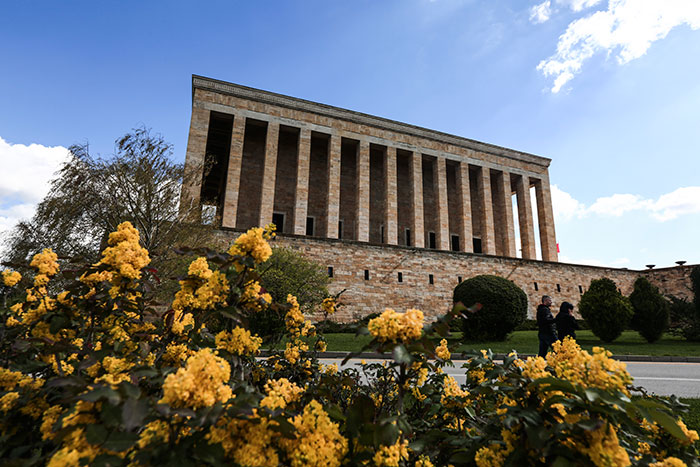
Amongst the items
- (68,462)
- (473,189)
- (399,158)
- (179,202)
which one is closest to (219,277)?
(68,462)

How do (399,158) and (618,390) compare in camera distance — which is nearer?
(618,390)

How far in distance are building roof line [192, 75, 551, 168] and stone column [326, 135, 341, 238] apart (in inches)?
98.2

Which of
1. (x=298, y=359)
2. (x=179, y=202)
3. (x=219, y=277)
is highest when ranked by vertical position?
(x=179, y=202)

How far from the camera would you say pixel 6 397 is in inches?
55.8

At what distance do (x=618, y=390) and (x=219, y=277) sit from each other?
1707 mm

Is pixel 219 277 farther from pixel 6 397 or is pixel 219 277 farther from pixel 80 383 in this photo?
pixel 6 397

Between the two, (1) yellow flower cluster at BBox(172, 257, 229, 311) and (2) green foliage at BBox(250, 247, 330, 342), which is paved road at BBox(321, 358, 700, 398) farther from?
(1) yellow flower cluster at BBox(172, 257, 229, 311)

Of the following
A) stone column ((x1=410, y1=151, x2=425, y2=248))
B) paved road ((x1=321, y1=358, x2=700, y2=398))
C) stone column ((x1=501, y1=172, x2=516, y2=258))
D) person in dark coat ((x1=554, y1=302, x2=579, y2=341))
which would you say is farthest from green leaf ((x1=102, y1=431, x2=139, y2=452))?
stone column ((x1=501, y1=172, x2=516, y2=258))

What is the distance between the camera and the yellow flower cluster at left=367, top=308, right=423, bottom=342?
4.28 ft

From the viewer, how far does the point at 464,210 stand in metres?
27.0

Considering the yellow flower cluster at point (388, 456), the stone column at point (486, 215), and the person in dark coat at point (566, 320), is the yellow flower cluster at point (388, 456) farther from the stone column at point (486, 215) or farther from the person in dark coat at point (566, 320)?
the stone column at point (486, 215)

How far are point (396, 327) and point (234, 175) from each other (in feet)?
71.1

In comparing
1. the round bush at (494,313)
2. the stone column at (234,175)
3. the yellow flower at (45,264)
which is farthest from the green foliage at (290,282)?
the yellow flower at (45,264)

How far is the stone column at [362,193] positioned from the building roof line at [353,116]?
237 cm
